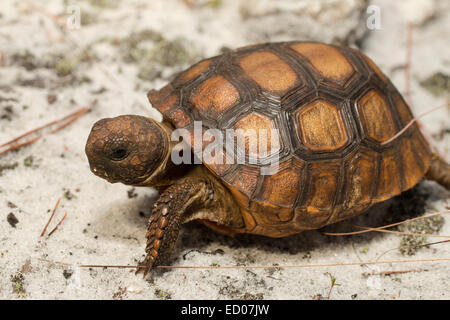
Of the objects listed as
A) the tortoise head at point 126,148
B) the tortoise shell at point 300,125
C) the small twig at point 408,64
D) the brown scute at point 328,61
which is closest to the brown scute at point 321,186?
the tortoise shell at point 300,125

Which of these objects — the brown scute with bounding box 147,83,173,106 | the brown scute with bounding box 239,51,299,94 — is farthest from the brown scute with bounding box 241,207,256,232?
the brown scute with bounding box 147,83,173,106

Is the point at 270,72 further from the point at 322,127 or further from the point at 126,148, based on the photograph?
the point at 126,148

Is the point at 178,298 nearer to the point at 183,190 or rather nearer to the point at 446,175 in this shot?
the point at 183,190

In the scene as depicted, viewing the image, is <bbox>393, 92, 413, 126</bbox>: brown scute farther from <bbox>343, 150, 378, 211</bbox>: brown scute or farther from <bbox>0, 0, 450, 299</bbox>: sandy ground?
<bbox>0, 0, 450, 299</bbox>: sandy ground

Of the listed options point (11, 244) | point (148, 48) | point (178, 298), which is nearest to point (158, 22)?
point (148, 48)

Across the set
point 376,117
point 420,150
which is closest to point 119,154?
point 376,117

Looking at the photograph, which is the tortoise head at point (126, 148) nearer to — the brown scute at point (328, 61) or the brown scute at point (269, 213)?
the brown scute at point (269, 213)
